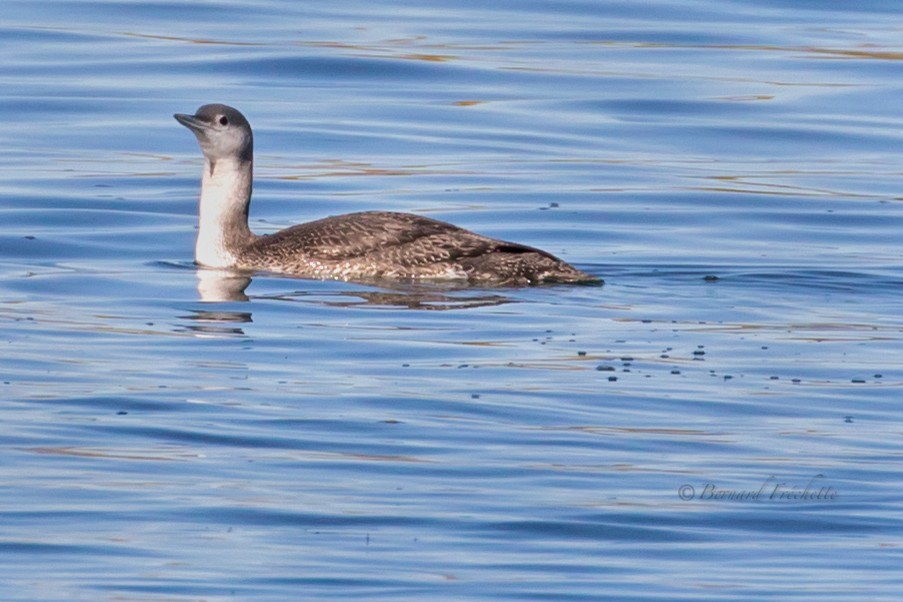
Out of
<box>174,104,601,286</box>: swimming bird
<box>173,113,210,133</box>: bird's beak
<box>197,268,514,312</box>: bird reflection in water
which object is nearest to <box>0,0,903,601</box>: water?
<box>197,268,514,312</box>: bird reflection in water

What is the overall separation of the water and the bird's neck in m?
0.23

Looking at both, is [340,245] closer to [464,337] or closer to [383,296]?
[383,296]

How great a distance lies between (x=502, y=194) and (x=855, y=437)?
9.06 meters

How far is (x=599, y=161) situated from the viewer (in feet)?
68.6

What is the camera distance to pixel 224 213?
52.3 ft

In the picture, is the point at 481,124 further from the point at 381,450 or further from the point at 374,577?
the point at 374,577

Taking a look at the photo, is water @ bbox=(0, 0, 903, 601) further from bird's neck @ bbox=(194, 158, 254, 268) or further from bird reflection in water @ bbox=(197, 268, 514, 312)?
bird's neck @ bbox=(194, 158, 254, 268)

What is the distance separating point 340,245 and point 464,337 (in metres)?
2.50

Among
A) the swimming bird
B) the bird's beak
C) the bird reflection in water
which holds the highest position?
the bird's beak

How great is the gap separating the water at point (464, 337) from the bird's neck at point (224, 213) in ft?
0.76

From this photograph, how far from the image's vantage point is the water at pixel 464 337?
8.54 metres

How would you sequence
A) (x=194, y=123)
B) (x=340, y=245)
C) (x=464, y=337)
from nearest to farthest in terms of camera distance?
(x=464, y=337), (x=340, y=245), (x=194, y=123)

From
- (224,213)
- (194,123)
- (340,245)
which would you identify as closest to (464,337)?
(340,245)

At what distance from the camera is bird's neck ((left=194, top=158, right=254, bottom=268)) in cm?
1580
